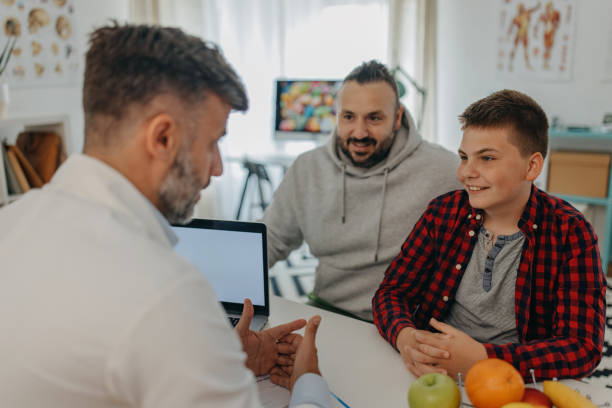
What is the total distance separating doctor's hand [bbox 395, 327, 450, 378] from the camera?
1091 millimetres

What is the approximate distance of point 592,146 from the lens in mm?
3770

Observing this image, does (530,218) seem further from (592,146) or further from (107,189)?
(592,146)

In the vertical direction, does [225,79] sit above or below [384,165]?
above

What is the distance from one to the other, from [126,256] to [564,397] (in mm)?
790

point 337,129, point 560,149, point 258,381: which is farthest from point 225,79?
point 560,149

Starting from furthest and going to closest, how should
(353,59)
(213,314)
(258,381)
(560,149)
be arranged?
(353,59)
(560,149)
(258,381)
(213,314)

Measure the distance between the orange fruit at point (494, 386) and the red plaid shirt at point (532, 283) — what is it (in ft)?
0.64

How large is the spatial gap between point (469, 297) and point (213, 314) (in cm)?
93

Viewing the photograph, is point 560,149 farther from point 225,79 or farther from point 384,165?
point 225,79

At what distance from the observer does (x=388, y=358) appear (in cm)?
118

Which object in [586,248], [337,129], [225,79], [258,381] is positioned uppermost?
[225,79]

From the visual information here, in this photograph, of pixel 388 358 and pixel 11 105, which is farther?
pixel 11 105

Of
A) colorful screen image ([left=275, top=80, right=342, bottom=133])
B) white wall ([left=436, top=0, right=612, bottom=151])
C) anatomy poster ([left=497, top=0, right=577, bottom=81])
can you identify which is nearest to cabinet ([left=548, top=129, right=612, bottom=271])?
white wall ([left=436, top=0, right=612, bottom=151])

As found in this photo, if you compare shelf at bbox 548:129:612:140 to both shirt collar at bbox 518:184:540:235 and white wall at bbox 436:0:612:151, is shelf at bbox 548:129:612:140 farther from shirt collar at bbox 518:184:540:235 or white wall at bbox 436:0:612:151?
shirt collar at bbox 518:184:540:235
